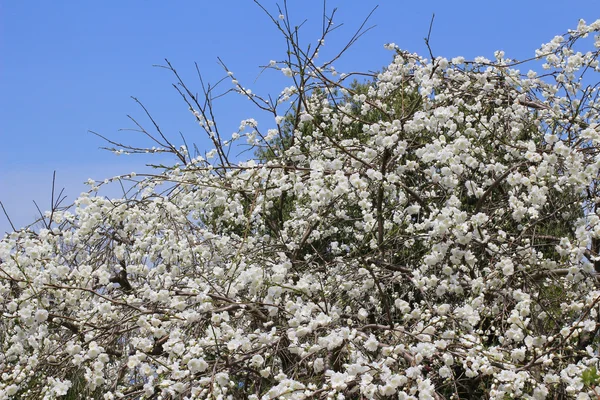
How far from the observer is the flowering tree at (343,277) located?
9.92 ft

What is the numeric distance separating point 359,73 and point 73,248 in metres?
2.43

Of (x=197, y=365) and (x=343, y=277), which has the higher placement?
(x=343, y=277)

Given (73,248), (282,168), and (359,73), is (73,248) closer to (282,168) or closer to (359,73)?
(282,168)

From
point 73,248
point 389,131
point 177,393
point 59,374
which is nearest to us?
point 177,393

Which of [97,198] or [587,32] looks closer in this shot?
[97,198]

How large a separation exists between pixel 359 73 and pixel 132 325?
2.48 m

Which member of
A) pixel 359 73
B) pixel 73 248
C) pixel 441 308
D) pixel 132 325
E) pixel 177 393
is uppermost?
pixel 359 73

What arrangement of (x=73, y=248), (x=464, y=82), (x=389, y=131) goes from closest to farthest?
1. (x=389, y=131)
2. (x=73, y=248)
3. (x=464, y=82)

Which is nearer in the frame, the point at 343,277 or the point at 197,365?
the point at 197,365

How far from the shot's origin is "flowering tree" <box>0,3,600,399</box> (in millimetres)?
3023

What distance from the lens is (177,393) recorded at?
2.99 metres

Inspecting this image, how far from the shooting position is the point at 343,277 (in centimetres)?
414

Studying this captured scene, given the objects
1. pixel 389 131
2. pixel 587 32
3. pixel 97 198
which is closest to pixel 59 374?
pixel 97 198

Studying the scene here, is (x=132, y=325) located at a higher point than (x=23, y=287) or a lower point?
lower
